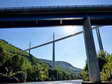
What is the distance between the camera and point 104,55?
31547 mm

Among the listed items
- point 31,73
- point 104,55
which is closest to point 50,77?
point 31,73

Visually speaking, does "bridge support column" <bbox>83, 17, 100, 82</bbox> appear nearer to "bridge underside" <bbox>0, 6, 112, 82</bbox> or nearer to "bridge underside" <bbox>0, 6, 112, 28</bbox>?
"bridge underside" <bbox>0, 6, 112, 82</bbox>

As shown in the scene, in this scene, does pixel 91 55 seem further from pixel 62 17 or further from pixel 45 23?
pixel 45 23

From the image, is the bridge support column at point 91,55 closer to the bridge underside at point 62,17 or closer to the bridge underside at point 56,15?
the bridge underside at point 62,17

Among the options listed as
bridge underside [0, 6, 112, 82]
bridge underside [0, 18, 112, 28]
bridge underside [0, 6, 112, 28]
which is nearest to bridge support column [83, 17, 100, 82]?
bridge underside [0, 6, 112, 82]

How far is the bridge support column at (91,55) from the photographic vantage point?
22.3 m

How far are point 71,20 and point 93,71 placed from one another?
347 inches

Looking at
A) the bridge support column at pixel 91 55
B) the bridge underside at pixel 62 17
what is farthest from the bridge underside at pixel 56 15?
the bridge support column at pixel 91 55

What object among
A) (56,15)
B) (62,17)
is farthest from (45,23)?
(62,17)

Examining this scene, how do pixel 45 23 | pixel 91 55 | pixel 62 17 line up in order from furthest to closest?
pixel 45 23 → pixel 62 17 → pixel 91 55

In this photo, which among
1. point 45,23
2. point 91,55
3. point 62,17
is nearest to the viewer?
point 91,55

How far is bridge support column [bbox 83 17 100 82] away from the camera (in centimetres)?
2231

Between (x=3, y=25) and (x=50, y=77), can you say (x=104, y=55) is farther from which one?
(x=50, y=77)

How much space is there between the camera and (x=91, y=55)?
23125 millimetres
